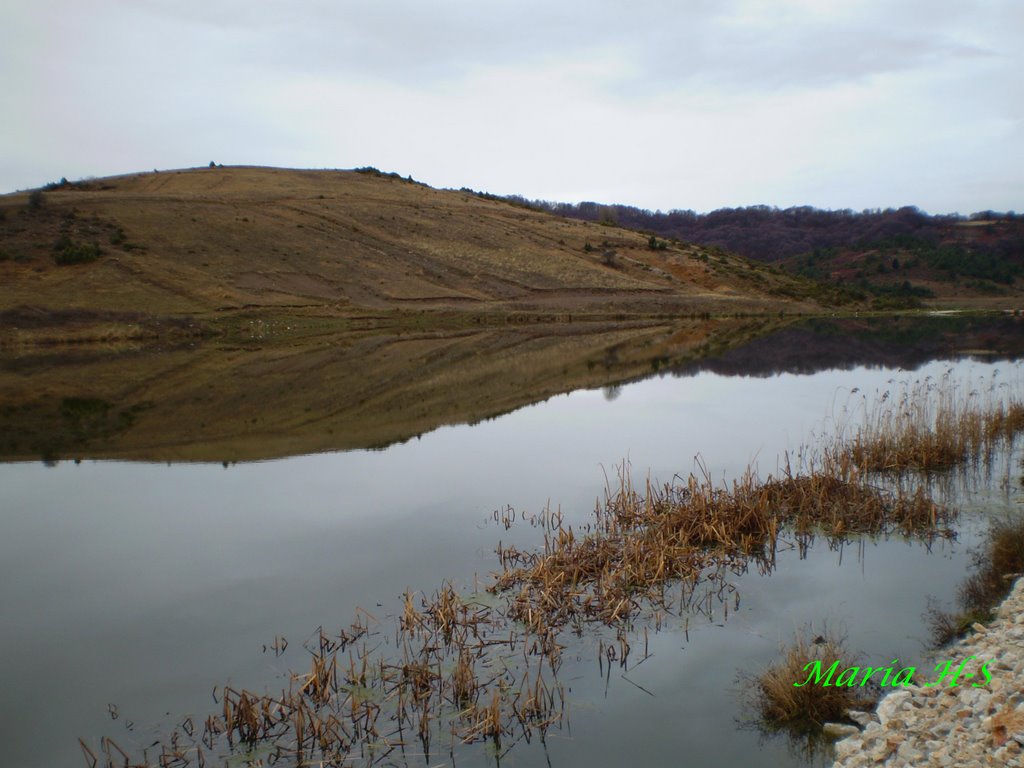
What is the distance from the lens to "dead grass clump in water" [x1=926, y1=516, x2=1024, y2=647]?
766 cm

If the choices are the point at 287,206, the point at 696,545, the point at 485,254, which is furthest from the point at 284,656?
the point at 287,206

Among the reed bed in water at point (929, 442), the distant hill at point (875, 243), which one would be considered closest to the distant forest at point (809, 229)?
the distant hill at point (875, 243)

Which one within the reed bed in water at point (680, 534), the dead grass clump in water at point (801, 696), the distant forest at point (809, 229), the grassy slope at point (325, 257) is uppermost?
the distant forest at point (809, 229)

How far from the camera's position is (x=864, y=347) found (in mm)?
35219

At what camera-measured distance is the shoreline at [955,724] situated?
4.50 m

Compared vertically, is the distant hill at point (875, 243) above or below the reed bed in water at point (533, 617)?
above

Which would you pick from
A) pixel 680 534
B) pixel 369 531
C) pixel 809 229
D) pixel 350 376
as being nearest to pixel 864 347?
pixel 350 376

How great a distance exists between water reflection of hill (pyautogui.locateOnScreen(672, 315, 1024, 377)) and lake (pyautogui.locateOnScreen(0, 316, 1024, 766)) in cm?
119

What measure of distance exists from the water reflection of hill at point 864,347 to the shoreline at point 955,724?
21123 mm

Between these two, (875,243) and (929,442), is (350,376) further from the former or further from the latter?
(875,243)

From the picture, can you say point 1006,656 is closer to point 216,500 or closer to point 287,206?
point 216,500

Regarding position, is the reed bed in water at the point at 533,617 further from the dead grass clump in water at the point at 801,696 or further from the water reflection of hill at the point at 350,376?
the water reflection of hill at the point at 350,376

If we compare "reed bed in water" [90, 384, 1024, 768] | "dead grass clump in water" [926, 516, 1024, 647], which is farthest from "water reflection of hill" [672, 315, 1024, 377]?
"dead grass clump in water" [926, 516, 1024, 647]

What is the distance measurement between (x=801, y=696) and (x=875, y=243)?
361ft
